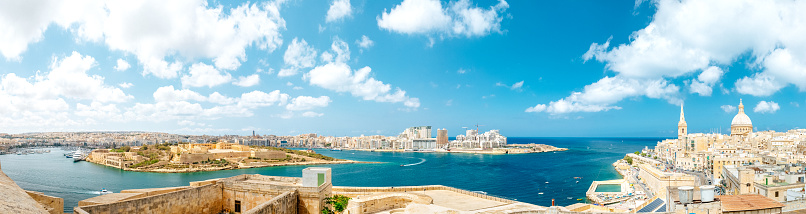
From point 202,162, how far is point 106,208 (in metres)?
47.9

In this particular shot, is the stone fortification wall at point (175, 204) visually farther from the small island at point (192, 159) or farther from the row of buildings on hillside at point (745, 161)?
the small island at point (192, 159)

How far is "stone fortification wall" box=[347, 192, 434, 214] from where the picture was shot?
35.3 feet

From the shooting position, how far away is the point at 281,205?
755 centimetres

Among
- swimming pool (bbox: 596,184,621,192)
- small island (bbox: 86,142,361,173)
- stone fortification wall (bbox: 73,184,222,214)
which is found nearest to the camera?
stone fortification wall (bbox: 73,184,222,214)

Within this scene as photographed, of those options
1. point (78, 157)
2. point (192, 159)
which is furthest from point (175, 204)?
point (78, 157)

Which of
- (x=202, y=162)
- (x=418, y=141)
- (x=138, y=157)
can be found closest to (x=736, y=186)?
(x=202, y=162)

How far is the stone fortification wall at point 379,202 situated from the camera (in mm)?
10758

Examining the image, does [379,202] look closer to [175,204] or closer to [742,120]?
[175,204]

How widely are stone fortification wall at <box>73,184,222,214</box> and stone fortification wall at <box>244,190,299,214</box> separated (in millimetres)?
1891

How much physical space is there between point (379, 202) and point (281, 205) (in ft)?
15.4

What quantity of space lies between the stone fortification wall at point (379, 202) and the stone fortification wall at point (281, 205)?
6.72ft

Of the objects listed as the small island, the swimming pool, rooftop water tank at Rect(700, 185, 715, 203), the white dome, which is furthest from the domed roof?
rooftop water tank at Rect(700, 185, 715, 203)

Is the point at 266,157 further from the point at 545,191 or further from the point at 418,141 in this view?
the point at 418,141

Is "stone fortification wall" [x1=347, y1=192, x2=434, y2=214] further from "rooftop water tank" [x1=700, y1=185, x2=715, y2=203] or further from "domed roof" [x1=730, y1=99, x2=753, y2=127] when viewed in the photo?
"domed roof" [x1=730, y1=99, x2=753, y2=127]
